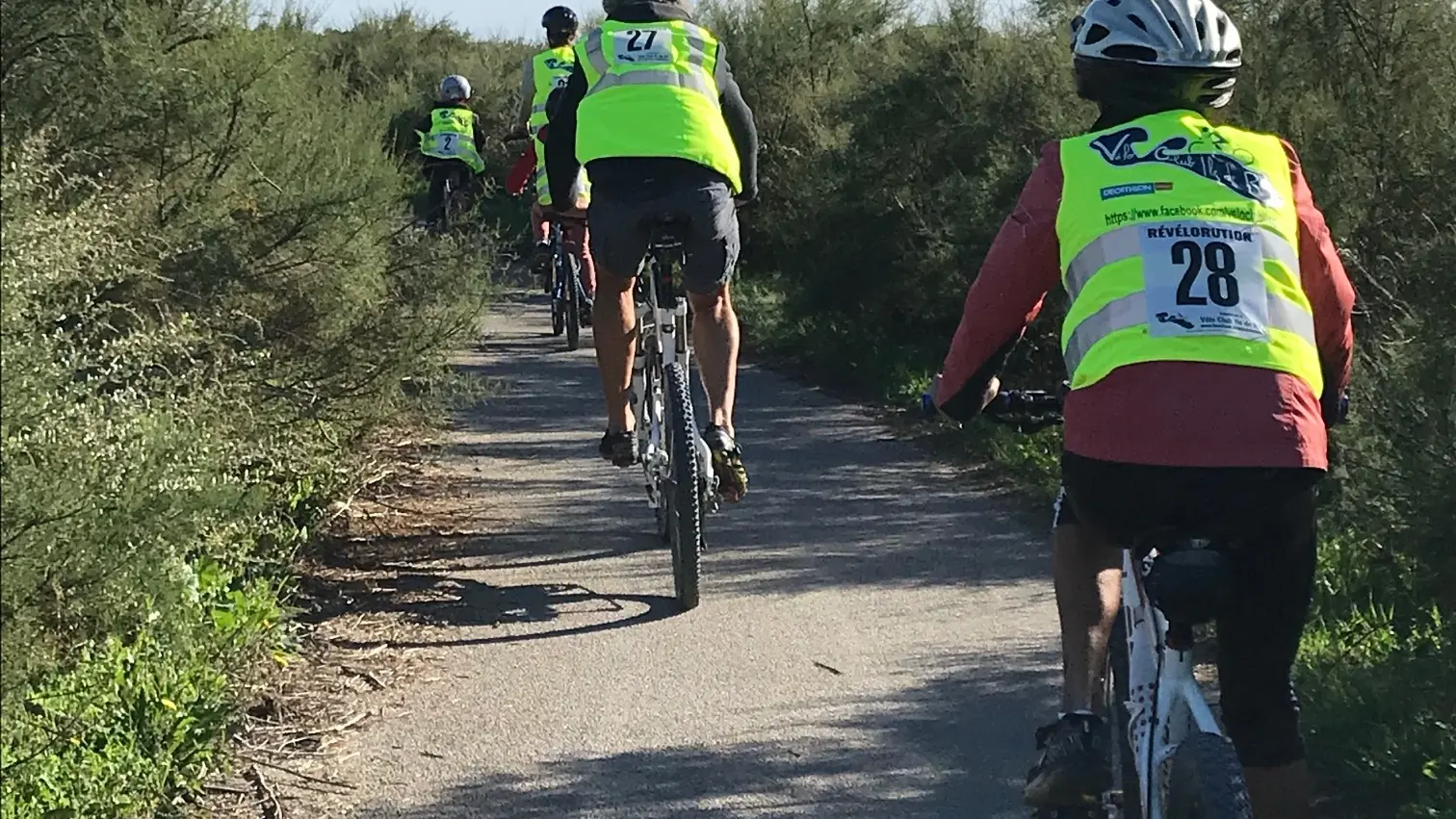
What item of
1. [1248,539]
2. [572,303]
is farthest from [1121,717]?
[572,303]

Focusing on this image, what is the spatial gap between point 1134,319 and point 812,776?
203 cm

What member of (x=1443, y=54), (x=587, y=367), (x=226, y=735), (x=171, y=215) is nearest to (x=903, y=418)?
(x=587, y=367)

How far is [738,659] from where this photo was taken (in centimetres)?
564

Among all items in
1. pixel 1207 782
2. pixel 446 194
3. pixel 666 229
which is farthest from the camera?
pixel 446 194

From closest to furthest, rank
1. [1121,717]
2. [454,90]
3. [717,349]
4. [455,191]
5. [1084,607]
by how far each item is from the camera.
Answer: [1084,607]
[1121,717]
[717,349]
[455,191]
[454,90]

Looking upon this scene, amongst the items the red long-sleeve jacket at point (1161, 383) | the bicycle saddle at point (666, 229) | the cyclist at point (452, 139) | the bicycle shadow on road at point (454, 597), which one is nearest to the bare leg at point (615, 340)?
the bicycle saddle at point (666, 229)

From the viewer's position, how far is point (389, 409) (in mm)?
6840

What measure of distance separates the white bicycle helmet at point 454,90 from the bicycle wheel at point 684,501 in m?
9.95

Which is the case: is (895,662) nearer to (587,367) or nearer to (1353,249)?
(1353,249)

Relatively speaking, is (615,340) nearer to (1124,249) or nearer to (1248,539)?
(1124,249)

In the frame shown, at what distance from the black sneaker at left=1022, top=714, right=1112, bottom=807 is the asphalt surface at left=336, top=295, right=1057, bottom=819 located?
1207 millimetres

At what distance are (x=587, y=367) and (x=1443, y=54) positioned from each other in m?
6.34

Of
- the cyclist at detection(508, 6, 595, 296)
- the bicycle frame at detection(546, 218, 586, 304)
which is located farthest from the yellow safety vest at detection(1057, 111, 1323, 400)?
the bicycle frame at detection(546, 218, 586, 304)

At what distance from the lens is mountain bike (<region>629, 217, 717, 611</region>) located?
6.11 m
